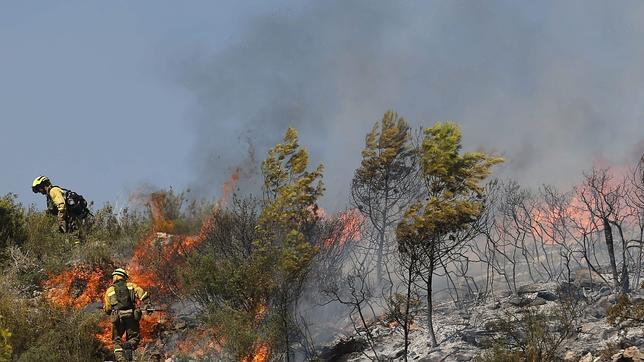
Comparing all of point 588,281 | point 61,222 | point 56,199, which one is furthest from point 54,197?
point 588,281

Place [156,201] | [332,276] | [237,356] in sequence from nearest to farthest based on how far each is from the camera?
[237,356] → [332,276] → [156,201]

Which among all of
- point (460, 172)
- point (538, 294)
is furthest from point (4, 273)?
point (538, 294)

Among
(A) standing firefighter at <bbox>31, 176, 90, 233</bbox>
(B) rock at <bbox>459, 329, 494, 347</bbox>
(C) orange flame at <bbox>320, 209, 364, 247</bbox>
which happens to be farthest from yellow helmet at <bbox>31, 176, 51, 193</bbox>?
(B) rock at <bbox>459, 329, 494, 347</bbox>

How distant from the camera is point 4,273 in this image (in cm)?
1652

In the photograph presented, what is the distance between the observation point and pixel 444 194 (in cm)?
1614

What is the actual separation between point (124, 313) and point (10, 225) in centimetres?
722

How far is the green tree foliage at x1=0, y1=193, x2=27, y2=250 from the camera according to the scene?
18355 millimetres

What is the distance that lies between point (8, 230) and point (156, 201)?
9.56 meters

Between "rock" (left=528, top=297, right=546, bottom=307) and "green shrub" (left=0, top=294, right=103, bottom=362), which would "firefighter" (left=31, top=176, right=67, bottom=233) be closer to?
"green shrub" (left=0, top=294, right=103, bottom=362)

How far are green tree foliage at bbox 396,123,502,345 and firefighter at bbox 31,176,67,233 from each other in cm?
908

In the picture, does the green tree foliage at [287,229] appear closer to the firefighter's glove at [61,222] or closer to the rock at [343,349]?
the rock at [343,349]

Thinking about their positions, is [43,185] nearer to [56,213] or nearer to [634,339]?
[56,213]

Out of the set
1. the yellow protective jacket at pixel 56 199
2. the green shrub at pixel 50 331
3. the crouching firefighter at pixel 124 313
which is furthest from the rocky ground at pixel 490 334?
the yellow protective jacket at pixel 56 199

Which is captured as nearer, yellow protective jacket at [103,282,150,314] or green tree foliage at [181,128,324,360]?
yellow protective jacket at [103,282,150,314]
